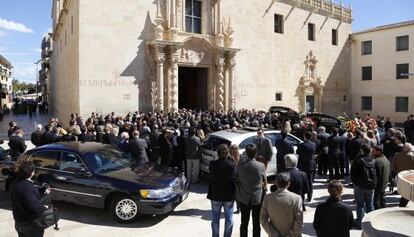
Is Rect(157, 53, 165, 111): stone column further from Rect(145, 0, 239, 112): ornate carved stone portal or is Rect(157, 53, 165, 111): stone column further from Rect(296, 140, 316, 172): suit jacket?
Rect(296, 140, 316, 172): suit jacket

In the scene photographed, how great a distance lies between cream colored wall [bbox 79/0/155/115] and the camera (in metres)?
16.3

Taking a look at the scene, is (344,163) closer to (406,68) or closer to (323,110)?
(323,110)

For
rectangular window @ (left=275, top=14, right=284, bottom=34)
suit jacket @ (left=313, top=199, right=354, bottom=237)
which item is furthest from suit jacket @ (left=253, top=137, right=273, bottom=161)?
rectangular window @ (left=275, top=14, right=284, bottom=34)

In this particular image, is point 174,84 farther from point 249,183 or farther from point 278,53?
point 249,183

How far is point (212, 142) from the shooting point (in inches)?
374

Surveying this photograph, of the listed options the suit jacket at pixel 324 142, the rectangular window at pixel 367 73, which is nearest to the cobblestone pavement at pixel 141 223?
the suit jacket at pixel 324 142

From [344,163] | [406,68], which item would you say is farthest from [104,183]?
[406,68]

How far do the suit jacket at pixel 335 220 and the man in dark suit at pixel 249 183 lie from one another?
1.32 metres

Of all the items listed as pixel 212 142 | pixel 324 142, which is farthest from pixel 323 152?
pixel 212 142

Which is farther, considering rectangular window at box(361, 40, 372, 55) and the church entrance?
rectangular window at box(361, 40, 372, 55)

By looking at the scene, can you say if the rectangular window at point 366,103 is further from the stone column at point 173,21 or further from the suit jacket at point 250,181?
the suit jacket at point 250,181

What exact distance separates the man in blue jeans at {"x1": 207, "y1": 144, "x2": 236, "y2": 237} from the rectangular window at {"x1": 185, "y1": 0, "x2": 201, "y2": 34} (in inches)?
608

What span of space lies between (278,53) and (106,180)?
64.8 ft

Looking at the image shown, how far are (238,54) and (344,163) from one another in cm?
1302
